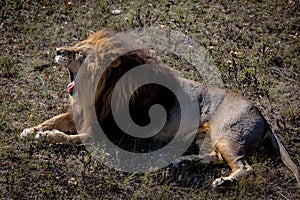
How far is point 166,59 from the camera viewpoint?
22.5 ft

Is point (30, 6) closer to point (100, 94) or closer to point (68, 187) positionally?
point (100, 94)

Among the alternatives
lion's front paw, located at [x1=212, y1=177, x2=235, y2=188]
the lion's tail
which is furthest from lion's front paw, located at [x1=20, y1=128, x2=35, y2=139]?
the lion's tail

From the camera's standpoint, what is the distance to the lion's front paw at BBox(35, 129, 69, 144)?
5.16 meters

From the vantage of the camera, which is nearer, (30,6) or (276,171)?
(276,171)

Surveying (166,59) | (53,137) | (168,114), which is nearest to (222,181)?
(168,114)

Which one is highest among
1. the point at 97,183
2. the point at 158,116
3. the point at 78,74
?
the point at 78,74

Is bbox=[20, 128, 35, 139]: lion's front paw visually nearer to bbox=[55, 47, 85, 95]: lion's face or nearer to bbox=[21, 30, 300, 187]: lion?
bbox=[21, 30, 300, 187]: lion

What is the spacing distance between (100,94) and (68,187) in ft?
3.08

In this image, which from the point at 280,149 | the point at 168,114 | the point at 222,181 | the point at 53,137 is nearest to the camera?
the point at 222,181

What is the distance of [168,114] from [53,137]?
1134 mm

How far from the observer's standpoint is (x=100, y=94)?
5.19m

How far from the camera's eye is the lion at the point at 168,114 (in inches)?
202

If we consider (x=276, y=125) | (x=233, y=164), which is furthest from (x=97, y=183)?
(x=276, y=125)

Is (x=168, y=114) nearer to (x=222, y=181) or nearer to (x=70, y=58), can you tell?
(x=222, y=181)
